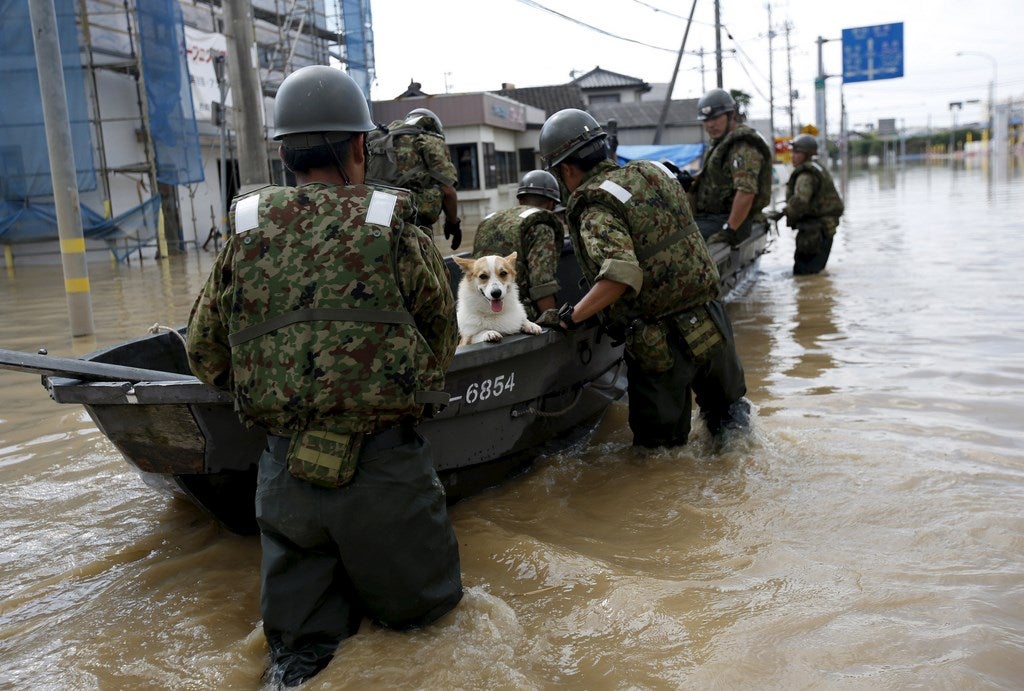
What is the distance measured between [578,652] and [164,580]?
6.32ft

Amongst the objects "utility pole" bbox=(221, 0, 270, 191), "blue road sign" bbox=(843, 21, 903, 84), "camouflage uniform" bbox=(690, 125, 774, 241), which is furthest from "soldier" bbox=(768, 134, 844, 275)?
"blue road sign" bbox=(843, 21, 903, 84)

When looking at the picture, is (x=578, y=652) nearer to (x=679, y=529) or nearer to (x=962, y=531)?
(x=679, y=529)

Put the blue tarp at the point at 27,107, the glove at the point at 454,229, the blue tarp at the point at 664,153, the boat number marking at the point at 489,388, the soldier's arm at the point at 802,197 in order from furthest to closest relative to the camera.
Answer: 1. the blue tarp at the point at 664,153
2. the blue tarp at the point at 27,107
3. the soldier's arm at the point at 802,197
4. the glove at the point at 454,229
5. the boat number marking at the point at 489,388

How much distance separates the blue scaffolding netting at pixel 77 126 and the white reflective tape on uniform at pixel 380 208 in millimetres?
16265

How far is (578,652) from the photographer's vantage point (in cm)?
316

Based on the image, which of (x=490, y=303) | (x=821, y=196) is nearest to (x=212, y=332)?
(x=490, y=303)

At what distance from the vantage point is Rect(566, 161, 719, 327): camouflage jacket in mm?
4602

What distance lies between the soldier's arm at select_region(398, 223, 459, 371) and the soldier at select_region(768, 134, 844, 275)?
10.1m

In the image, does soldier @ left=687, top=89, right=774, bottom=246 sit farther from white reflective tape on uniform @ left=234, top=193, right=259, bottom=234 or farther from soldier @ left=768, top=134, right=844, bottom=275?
white reflective tape on uniform @ left=234, top=193, right=259, bottom=234

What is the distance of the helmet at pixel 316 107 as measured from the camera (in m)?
2.84

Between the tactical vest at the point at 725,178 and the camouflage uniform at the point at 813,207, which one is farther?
the camouflage uniform at the point at 813,207

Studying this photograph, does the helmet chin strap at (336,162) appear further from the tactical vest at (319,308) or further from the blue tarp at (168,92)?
the blue tarp at (168,92)

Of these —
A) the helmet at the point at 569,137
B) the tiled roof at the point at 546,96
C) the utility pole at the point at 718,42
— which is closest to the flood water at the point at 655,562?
the helmet at the point at 569,137

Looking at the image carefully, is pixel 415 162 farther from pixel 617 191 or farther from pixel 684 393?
pixel 684 393
